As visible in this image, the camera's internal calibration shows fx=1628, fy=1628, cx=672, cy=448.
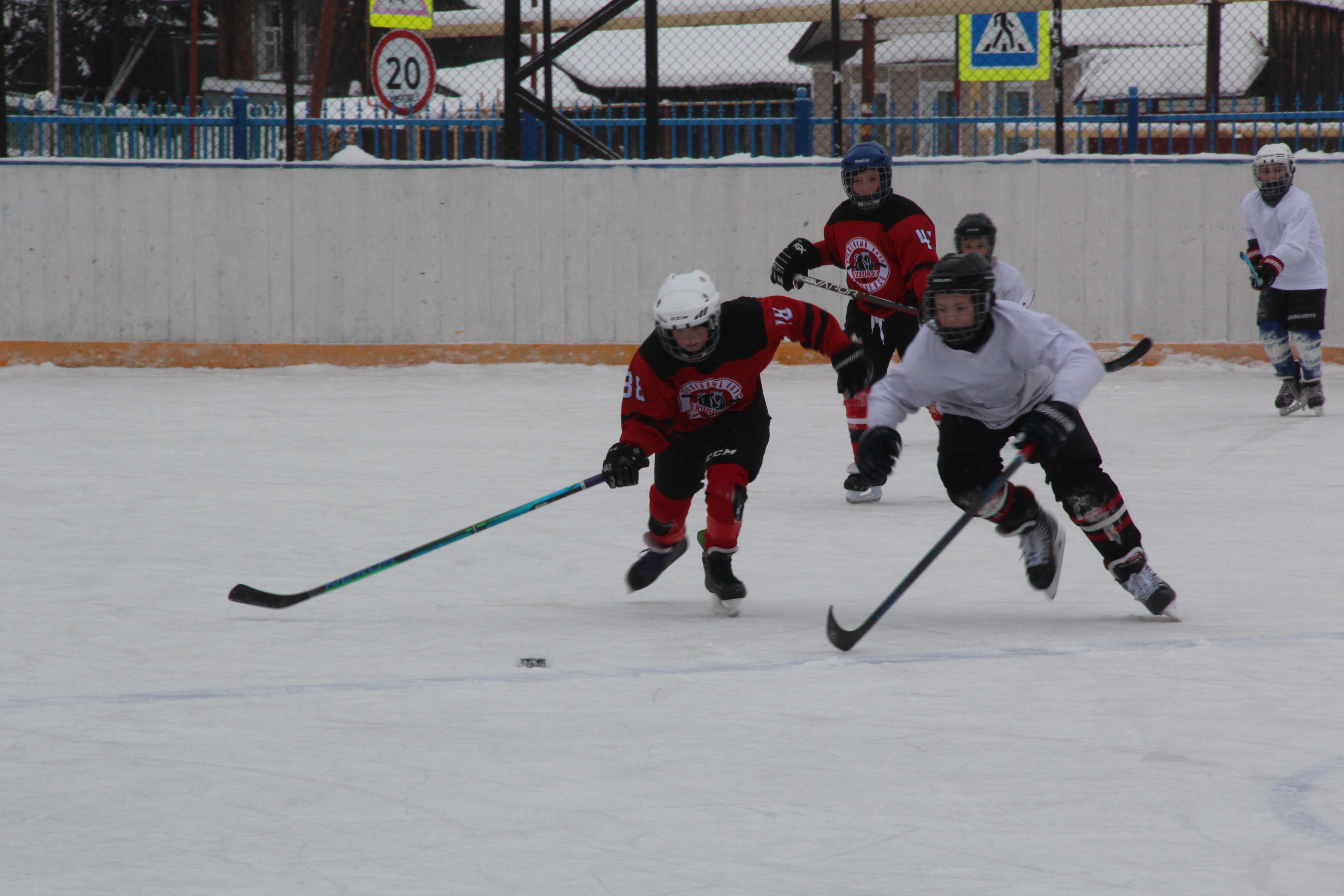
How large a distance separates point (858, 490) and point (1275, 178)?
11.2ft

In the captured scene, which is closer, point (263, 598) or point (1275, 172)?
point (263, 598)

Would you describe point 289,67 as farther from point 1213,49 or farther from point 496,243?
point 1213,49

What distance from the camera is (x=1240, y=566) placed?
4.61 metres

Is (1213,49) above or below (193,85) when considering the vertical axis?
below

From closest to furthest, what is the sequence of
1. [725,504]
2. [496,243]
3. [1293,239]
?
[725,504]
[1293,239]
[496,243]

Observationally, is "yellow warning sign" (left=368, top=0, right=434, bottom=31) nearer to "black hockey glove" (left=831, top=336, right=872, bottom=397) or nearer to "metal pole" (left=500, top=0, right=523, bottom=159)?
"metal pole" (left=500, top=0, right=523, bottom=159)

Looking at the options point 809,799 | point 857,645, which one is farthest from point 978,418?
point 809,799

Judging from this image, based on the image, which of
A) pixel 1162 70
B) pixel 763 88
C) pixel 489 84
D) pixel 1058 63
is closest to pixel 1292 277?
pixel 1058 63

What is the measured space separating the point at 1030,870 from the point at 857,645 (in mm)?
1458

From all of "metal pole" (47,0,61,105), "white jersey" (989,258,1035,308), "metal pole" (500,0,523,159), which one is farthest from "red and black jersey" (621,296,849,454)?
"metal pole" (47,0,61,105)

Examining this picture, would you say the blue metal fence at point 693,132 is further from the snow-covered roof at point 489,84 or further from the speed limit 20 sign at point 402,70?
the snow-covered roof at point 489,84

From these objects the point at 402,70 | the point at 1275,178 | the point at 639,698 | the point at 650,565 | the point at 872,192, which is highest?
the point at 402,70

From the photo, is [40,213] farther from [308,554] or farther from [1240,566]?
[1240,566]

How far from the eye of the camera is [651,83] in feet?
33.9
